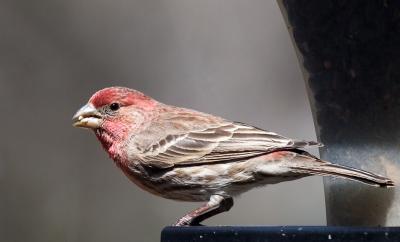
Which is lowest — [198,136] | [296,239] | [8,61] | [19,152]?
[296,239]

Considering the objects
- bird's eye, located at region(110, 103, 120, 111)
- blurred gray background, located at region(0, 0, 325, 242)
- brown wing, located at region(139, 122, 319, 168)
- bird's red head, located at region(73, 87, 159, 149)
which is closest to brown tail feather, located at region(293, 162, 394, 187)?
brown wing, located at region(139, 122, 319, 168)

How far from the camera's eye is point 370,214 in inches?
254

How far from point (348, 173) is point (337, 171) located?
0.29 ft

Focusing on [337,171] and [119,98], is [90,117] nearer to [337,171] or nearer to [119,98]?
[119,98]

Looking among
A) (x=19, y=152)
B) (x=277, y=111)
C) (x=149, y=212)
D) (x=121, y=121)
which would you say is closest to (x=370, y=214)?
(x=121, y=121)

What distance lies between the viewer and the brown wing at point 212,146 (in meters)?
6.70

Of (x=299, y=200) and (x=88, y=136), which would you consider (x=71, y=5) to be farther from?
(x=299, y=200)

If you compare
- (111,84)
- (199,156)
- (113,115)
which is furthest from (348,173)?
(111,84)

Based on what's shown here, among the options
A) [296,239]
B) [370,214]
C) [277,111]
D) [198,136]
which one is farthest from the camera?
[277,111]

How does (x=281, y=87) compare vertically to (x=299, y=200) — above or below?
above

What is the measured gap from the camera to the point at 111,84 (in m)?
10.6

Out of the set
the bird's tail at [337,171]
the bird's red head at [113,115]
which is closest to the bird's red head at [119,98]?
the bird's red head at [113,115]

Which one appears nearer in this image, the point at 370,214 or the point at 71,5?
the point at 370,214

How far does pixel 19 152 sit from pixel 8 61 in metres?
0.84
